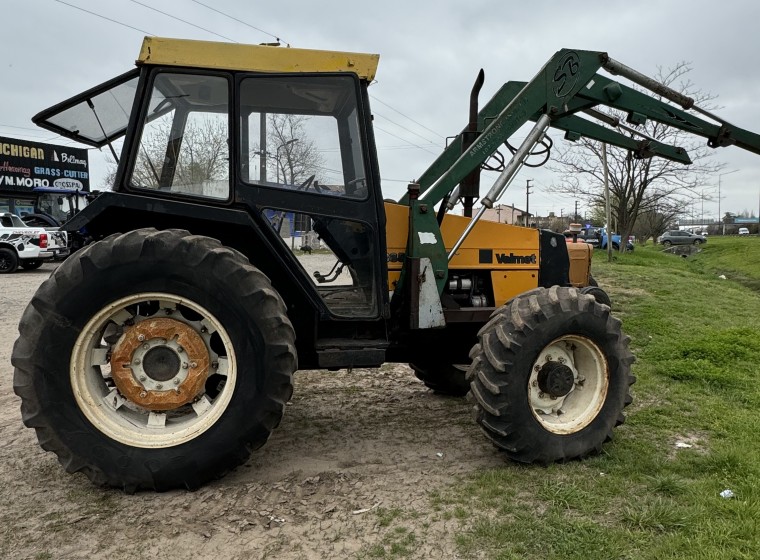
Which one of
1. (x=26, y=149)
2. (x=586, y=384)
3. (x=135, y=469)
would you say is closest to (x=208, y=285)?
(x=135, y=469)

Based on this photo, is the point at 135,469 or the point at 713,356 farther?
the point at 713,356

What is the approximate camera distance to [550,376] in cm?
389

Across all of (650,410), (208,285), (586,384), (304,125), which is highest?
(304,125)

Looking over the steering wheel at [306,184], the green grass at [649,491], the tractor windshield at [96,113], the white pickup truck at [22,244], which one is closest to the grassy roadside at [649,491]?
the green grass at [649,491]

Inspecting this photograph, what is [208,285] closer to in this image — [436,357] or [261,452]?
[261,452]

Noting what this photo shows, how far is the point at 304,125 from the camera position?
12.9 feet

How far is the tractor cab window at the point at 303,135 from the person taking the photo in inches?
147

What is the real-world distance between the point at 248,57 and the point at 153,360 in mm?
1956

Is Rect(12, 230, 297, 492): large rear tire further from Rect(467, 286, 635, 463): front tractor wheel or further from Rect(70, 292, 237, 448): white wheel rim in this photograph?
Rect(467, 286, 635, 463): front tractor wheel

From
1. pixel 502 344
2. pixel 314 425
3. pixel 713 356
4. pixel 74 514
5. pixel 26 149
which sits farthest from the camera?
pixel 26 149

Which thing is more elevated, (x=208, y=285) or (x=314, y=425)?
(x=208, y=285)

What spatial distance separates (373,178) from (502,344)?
1.40 m

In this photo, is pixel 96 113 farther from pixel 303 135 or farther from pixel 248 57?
pixel 303 135

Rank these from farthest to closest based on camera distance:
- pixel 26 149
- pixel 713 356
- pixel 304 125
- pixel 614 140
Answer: pixel 26 149 → pixel 713 356 → pixel 614 140 → pixel 304 125
